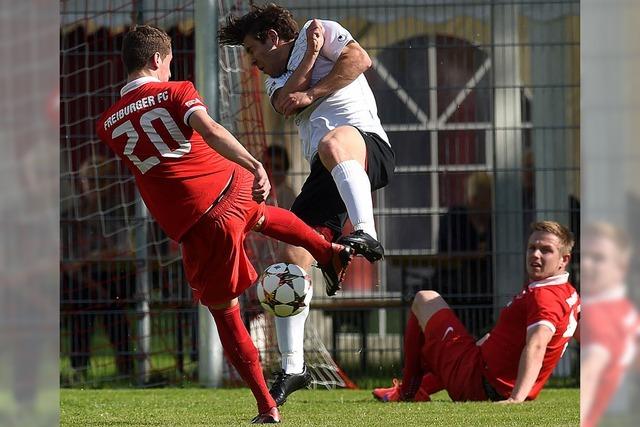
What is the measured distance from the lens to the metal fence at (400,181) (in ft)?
27.3

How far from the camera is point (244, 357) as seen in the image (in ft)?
14.6

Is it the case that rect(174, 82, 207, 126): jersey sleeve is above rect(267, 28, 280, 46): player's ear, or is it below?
below

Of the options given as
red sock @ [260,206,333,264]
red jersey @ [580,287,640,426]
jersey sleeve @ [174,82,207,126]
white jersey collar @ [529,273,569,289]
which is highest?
jersey sleeve @ [174,82,207,126]

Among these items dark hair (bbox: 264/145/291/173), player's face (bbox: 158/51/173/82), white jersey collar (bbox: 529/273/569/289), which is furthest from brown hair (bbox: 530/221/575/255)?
dark hair (bbox: 264/145/291/173)

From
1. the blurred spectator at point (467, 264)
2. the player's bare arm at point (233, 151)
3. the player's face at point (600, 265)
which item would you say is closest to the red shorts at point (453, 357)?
the blurred spectator at point (467, 264)

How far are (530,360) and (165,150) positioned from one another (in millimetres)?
2353

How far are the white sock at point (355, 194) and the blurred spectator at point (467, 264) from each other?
11.5ft

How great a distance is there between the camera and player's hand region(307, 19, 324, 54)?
5.11 m

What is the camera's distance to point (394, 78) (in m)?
8.48

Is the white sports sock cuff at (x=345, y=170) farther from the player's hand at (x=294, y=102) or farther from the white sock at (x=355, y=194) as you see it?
the player's hand at (x=294, y=102)

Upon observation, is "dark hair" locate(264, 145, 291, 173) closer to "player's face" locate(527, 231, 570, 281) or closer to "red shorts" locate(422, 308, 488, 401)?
"red shorts" locate(422, 308, 488, 401)

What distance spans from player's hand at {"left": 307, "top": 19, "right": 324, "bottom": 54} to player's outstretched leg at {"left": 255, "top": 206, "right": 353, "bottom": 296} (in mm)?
849

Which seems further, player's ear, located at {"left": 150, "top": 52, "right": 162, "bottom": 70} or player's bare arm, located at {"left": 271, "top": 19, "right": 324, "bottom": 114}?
player's bare arm, located at {"left": 271, "top": 19, "right": 324, "bottom": 114}

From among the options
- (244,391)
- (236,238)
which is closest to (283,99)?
(236,238)
